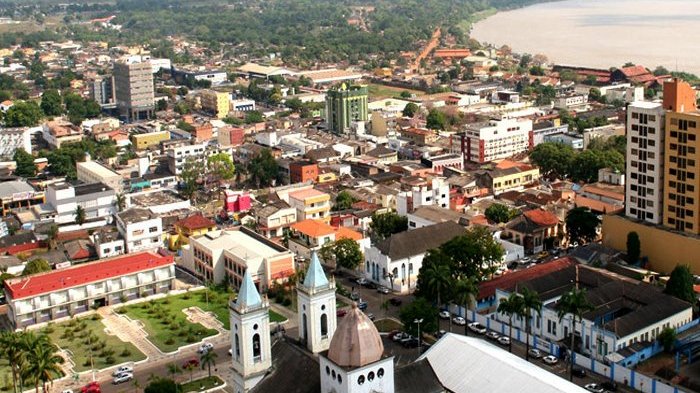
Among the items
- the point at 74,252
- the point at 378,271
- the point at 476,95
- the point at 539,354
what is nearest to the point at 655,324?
the point at 539,354

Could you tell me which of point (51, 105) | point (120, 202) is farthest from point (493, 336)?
point (51, 105)

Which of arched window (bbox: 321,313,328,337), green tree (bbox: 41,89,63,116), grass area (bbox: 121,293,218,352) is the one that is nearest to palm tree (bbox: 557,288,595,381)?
arched window (bbox: 321,313,328,337)

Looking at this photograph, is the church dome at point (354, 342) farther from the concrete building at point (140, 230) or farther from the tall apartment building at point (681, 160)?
the concrete building at point (140, 230)

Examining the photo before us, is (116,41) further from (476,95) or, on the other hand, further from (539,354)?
(539,354)

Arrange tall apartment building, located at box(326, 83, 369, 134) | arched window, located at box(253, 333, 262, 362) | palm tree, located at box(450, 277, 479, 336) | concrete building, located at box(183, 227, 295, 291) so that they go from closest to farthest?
arched window, located at box(253, 333, 262, 362)
palm tree, located at box(450, 277, 479, 336)
concrete building, located at box(183, 227, 295, 291)
tall apartment building, located at box(326, 83, 369, 134)

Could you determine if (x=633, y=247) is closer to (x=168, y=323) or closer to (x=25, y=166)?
(x=168, y=323)

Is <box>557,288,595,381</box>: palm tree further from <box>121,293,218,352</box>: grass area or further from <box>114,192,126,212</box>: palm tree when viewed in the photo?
<box>114,192,126,212</box>: palm tree
